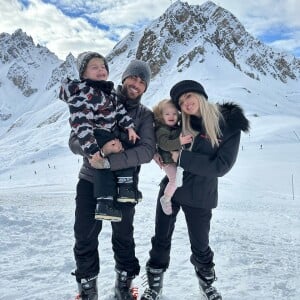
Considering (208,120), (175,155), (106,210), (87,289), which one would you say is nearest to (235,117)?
(208,120)

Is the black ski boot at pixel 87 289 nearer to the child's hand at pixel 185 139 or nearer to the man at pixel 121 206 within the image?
the man at pixel 121 206

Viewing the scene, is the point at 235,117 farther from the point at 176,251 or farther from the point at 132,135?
the point at 176,251

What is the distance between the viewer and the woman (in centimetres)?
361

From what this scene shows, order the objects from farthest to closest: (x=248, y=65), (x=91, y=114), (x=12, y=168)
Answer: (x=248, y=65) < (x=12, y=168) < (x=91, y=114)

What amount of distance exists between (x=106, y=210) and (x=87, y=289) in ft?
2.59

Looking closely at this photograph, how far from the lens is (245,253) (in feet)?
16.1

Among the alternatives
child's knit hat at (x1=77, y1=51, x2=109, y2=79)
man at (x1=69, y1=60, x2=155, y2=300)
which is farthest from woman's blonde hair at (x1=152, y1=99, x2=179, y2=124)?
child's knit hat at (x1=77, y1=51, x2=109, y2=79)

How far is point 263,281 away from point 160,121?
1.97 m

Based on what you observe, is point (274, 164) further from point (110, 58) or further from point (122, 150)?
point (110, 58)

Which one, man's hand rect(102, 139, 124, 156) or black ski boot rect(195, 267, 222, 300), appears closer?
man's hand rect(102, 139, 124, 156)

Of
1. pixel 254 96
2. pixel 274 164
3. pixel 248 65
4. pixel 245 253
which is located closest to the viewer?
pixel 245 253

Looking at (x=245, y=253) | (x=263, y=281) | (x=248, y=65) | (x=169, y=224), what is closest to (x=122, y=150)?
(x=169, y=224)

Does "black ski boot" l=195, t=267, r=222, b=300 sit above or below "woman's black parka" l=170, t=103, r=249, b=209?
below

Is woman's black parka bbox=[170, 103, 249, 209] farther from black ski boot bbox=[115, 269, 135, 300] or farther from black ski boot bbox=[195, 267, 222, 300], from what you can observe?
black ski boot bbox=[115, 269, 135, 300]
